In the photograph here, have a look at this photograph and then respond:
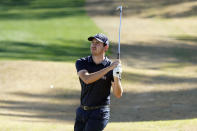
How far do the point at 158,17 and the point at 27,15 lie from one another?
8.94 metres

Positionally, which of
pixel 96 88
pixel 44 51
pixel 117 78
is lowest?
pixel 44 51

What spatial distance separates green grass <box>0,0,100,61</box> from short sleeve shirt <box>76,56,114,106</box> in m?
16.7

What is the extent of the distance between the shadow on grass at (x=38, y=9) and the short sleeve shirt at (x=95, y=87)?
96.9 feet

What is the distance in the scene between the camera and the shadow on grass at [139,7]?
126ft

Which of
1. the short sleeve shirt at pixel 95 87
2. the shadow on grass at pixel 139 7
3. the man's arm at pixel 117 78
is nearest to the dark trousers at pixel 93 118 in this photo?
the short sleeve shirt at pixel 95 87

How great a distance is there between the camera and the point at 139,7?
4028 centimetres

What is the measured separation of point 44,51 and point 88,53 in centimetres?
209

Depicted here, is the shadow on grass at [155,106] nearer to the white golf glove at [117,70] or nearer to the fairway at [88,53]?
the fairway at [88,53]

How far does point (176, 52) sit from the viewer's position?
2795cm

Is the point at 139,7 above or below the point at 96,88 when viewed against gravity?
above

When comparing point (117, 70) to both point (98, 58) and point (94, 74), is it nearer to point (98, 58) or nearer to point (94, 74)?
point (94, 74)

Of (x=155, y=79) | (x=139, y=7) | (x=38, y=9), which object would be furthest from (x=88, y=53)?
(x=139, y=7)

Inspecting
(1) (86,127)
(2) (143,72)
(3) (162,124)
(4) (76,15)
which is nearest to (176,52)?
(2) (143,72)

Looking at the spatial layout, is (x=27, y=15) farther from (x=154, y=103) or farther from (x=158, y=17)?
(x=154, y=103)
